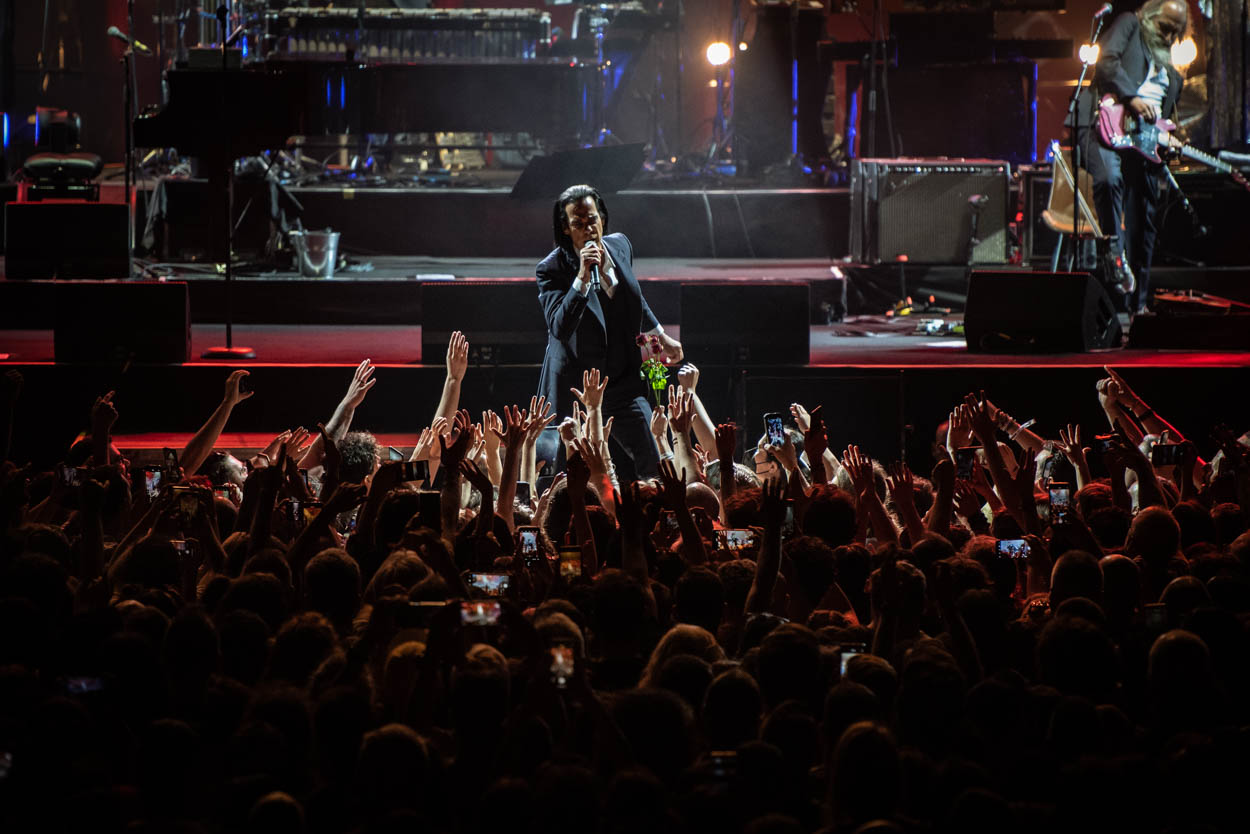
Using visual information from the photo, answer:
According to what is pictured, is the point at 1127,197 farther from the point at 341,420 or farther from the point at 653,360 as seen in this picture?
the point at 341,420

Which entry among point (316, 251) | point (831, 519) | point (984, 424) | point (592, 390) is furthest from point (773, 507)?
point (316, 251)

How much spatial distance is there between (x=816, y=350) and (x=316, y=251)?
12.3 ft

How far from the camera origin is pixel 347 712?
7.73 ft

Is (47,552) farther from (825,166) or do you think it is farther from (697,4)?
(697,4)

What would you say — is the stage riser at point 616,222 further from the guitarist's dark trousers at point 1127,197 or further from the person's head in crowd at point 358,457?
the person's head in crowd at point 358,457

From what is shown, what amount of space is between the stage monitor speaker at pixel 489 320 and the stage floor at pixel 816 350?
0.59 feet

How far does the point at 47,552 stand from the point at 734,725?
75.8 inches

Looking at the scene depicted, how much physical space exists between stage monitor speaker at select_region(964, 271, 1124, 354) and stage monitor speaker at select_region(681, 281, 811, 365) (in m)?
1.40

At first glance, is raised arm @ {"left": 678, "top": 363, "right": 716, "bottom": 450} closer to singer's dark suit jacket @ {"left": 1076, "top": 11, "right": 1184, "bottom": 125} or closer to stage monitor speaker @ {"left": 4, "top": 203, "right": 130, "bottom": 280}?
singer's dark suit jacket @ {"left": 1076, "top": 11, "right": 1184, "bottom": 125}

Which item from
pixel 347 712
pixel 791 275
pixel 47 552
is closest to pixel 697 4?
pixel 791 275

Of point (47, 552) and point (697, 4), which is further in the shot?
point (697, 4)

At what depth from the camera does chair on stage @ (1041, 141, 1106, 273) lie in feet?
30.9

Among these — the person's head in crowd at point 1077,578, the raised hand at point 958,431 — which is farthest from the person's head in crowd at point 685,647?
the raised hand at point 958,431

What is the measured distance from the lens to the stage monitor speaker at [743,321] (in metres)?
6.82
